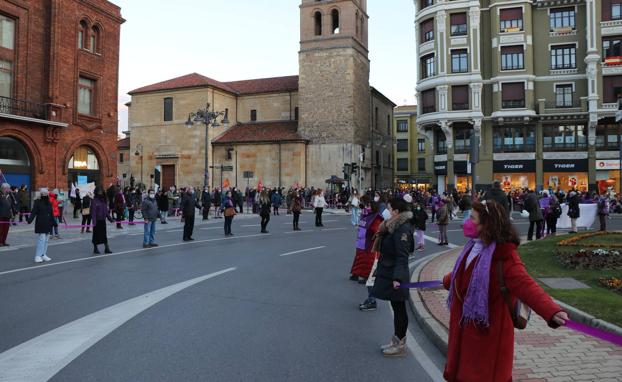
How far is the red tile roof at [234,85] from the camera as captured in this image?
1925 inches

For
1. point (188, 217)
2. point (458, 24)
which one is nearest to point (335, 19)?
point (458, 24)

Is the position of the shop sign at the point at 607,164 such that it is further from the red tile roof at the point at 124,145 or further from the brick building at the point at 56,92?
the red tile roof at the point at 124,145

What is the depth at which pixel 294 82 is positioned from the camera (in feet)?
166

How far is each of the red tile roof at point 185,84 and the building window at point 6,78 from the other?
22.6 meters

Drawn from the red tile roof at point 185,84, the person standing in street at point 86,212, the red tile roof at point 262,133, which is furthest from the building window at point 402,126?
the person standing in street at point 86,212

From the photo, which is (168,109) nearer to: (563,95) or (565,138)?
(563,95)

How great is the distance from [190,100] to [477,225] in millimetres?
48127

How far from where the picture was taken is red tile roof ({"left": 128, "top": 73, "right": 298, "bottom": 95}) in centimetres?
4889

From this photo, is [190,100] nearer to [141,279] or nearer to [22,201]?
[22,201]

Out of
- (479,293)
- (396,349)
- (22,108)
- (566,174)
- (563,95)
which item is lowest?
(396,349)

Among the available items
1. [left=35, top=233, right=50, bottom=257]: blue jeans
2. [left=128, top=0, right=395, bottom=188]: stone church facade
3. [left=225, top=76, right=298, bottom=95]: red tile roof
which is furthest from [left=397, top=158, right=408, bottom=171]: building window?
[left=35, top=233, right=50, bottom=257]: blue jeans

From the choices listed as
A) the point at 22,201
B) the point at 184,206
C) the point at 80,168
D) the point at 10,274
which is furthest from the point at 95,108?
the point at 10,274

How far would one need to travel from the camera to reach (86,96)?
2981 cm

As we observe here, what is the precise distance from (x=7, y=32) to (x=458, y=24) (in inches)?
1257
